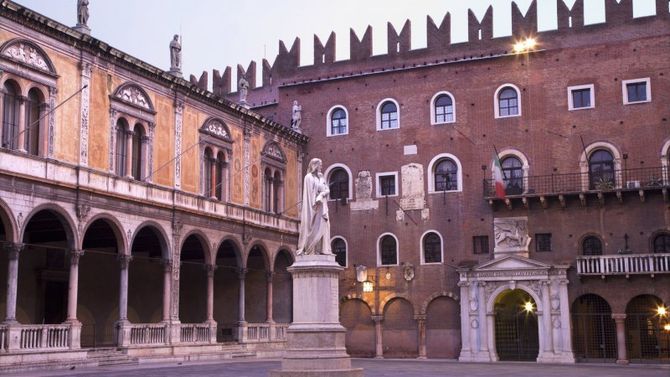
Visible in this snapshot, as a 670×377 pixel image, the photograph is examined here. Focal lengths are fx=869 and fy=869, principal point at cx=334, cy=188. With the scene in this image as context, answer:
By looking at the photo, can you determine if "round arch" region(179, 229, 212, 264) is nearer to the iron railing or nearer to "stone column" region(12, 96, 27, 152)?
"stone column" region(12, 96, 27, 152)

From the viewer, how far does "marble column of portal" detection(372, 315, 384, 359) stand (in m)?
35.2

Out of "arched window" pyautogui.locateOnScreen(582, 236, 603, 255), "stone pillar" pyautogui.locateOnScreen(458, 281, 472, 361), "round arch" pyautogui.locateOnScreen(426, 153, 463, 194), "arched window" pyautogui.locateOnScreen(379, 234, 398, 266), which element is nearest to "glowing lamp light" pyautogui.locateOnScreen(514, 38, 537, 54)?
"round arch" pyautogui.locateOnScreen(426, 153, 463, 194)

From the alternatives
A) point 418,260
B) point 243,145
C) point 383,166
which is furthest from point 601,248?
point 243,145

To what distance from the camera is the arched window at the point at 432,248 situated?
115ft

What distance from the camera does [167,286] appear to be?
92.0ft

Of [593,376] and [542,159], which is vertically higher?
[542,159]

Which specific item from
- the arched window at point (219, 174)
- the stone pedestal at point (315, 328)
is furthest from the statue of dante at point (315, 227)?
the arched window at point (219, 174)

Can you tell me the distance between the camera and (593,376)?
23328mm

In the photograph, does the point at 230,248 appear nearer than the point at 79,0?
No

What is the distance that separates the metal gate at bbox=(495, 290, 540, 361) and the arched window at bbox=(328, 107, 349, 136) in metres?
9.95

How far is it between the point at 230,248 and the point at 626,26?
17.7 metres

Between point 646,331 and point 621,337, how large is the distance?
3.96ft

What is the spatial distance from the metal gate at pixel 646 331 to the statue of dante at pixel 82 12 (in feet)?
69.8

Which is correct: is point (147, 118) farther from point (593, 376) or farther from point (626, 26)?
point (626, 26)
